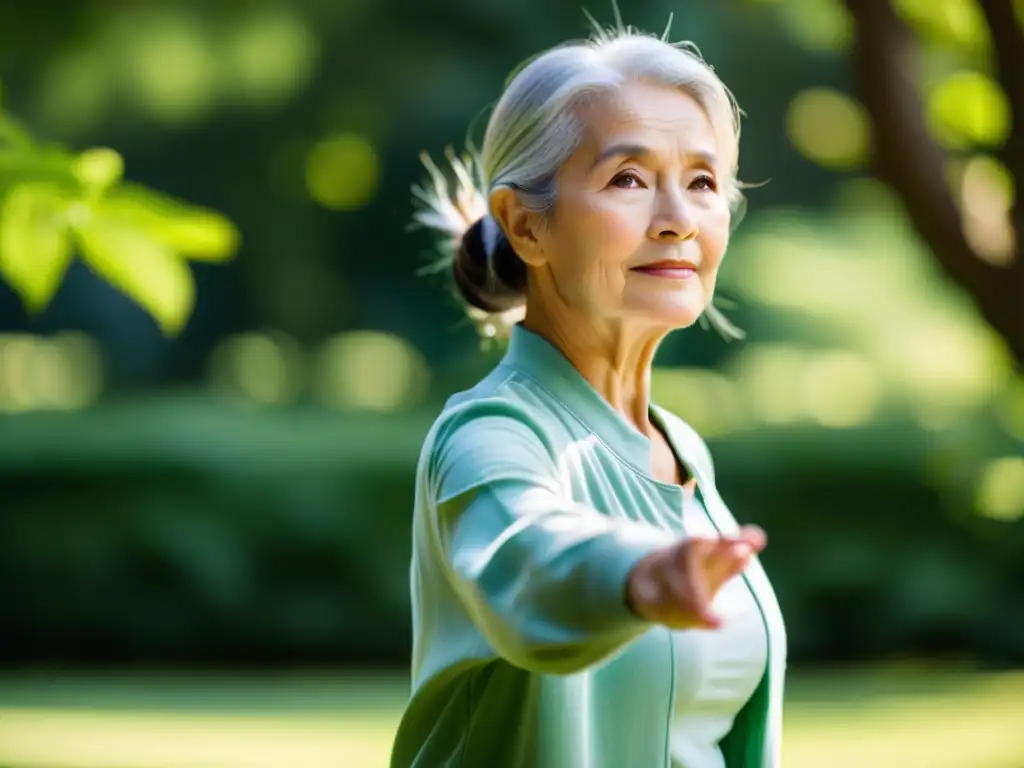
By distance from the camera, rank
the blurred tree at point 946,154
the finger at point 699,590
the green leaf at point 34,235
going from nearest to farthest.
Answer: the finger at point 699,590 < the green leaf at point 34,235 < the blurred tree at point 946,154

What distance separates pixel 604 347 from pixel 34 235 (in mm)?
1206

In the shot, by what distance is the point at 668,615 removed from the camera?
1246 mm

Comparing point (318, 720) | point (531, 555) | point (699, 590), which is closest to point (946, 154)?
point (531, 555)

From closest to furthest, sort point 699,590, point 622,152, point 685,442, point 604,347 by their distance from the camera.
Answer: point 699,590
point 622,152
point 604,347
point 685,442

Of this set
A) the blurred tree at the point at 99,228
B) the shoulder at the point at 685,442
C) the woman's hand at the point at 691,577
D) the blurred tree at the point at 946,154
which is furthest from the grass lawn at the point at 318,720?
the woman's hand at the point at 691,577

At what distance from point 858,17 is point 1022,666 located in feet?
23.7

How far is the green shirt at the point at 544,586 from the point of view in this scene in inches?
52.7

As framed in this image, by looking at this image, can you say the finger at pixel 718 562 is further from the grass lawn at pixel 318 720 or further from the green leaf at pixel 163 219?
the grass lawn at pixel 318 720

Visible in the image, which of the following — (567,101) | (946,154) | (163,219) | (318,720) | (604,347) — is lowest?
(318,720)

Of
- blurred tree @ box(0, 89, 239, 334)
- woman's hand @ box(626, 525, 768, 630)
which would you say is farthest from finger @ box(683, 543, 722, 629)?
blurred tree @ box(0, 89, 239, 334)

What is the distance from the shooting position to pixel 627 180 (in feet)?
5.85

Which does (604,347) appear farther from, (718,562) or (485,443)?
(718,562)

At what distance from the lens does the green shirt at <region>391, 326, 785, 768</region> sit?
1339 millimetres

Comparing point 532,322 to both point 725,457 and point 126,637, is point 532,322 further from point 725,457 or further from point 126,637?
point 126,637
